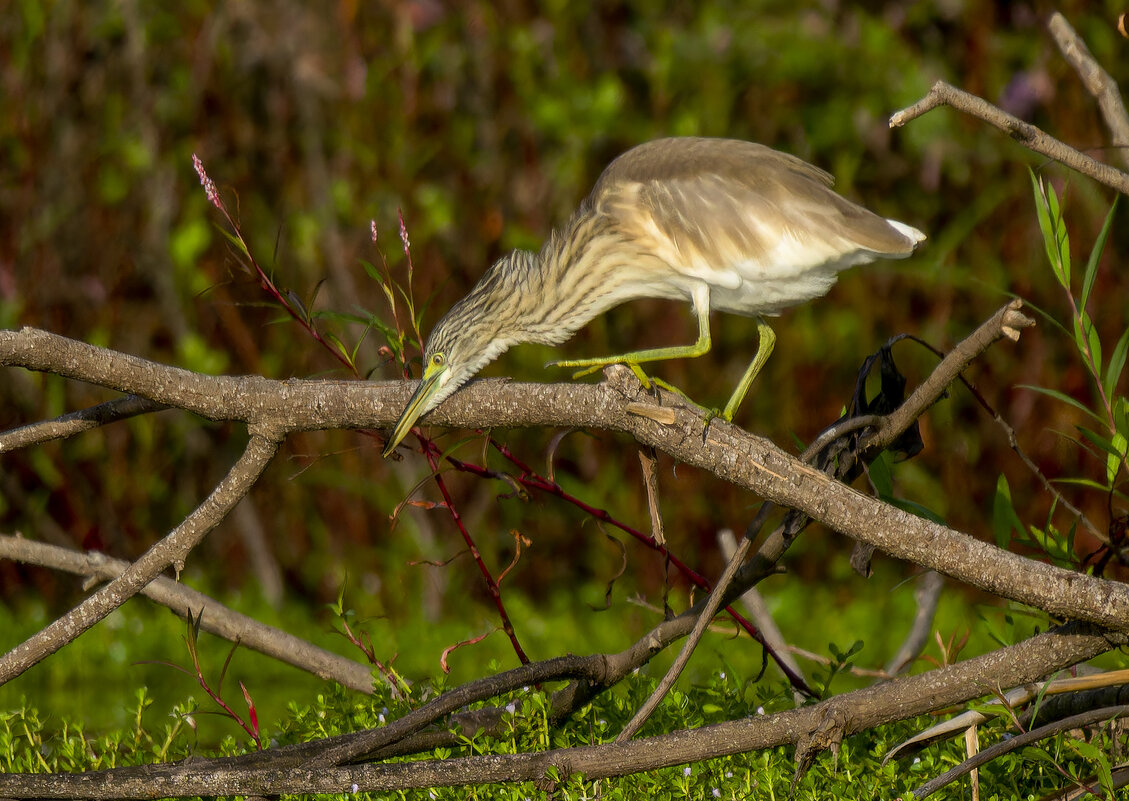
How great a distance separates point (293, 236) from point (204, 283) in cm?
48

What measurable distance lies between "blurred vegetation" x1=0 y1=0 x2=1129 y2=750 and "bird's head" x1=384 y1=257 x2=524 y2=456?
2525 mm

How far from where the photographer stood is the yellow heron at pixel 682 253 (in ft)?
9.95

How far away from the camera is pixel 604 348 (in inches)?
245

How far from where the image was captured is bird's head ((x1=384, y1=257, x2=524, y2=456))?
3.26 metres

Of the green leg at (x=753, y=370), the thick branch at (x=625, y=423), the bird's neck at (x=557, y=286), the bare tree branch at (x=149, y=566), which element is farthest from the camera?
the bird's neck at (x=557, y=286)

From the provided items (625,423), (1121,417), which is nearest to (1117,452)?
(1121,417)

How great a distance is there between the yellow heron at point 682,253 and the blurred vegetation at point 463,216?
2.55 m

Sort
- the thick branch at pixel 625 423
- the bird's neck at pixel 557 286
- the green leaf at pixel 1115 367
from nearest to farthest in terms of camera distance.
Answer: the thick branch at pixel 625 423 → the green leaf at pixel 1115 367 → the bird's neck at pixel 557 286

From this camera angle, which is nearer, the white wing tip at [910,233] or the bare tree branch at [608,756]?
the bare tree branch at [608,756]

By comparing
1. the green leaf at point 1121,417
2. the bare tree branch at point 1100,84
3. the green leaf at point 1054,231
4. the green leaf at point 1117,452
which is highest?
the bare tree branch at point 1100,84

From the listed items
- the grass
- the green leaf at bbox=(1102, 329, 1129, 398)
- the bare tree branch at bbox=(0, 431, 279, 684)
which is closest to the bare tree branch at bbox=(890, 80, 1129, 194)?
the green leaf at bbox=(1102, 329, 1129, 398)

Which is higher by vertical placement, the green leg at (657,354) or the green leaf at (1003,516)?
the green leg at (657,354)

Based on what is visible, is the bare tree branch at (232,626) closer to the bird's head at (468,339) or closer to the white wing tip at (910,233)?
the bird's head at (468,339)

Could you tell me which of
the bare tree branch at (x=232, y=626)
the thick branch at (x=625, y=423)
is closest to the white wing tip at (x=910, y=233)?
the thick branch at (x=625, y=423)
